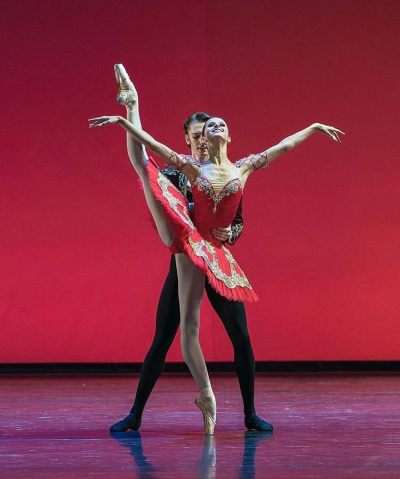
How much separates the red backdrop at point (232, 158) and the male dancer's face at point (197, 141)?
268 cm

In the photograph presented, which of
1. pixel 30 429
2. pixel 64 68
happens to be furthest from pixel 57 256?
pixel 30 429

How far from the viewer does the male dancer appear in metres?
3.31

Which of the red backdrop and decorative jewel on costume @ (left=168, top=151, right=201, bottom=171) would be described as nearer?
decorative jewel on costume @ (left=168, top=151, right=201, bottom=171)

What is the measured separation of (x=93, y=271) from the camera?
20.7 feet

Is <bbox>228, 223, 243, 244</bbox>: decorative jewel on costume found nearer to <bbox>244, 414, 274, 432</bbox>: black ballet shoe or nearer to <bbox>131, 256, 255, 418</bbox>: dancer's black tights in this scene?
<bbox>131, 256, 255, 418</bbox>: dancer's black tights

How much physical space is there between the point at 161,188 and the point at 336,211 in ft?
10.1

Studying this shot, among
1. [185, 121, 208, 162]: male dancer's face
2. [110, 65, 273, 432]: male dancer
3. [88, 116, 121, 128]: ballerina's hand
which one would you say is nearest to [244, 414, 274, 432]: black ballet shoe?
[110, 65, 273, 432]: male dancer

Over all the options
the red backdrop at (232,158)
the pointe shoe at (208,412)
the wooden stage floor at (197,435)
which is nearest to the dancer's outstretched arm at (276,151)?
the pointe shoe at (208,412)

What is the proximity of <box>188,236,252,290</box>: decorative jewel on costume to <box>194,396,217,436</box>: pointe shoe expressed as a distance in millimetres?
391

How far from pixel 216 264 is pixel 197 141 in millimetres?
513

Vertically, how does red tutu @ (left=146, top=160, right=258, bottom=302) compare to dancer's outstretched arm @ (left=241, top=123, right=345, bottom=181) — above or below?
below

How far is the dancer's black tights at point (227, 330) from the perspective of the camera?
10.9 ft

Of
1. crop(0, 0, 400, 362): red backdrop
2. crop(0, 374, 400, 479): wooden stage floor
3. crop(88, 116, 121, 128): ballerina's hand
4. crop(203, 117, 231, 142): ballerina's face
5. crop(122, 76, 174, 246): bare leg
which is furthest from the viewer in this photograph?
crop(0, 0, 400, 362): red backdrop

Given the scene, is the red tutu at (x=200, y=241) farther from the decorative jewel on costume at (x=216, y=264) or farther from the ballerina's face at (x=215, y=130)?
the ballerina's face at (x=215, y=130)
